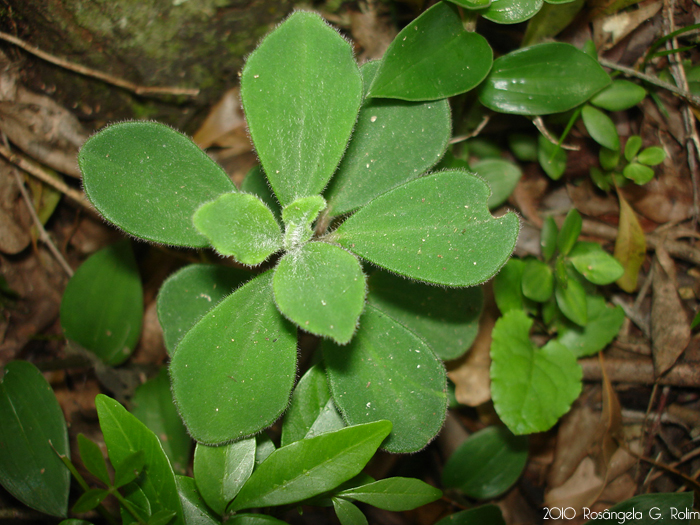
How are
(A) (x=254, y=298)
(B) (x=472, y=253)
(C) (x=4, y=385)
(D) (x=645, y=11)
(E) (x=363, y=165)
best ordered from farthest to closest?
1. (D) (x=645, y=11)
2. (C) (x=4, y=385)
3. (E) (x=363, y=165)
4. (A) (x=254, y=298)
5. (B) (x=472, y=253)

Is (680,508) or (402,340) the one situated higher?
(402,340)

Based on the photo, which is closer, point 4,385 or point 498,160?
point 4,385

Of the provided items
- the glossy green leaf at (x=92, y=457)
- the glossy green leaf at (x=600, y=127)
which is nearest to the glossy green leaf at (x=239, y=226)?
the glossy green leaf at (x=92, y=457)

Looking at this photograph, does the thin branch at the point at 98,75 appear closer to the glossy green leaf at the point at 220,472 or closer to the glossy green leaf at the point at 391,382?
the glossy green leaf at the point at 391,382

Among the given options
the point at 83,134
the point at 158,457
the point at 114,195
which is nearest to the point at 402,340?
the point at 158,457

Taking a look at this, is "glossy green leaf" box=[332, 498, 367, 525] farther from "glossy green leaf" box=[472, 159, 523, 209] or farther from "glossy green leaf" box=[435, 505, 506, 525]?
"glossy green leaf" box=[472, 159, 523, 209]

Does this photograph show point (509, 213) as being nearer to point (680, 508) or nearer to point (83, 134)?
point (680, 508)

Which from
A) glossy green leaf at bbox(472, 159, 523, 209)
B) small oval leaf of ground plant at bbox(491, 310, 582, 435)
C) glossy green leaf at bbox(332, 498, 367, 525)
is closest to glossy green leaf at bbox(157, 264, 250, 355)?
glossy green leaf at bbox(332, 498, 367, 525)
